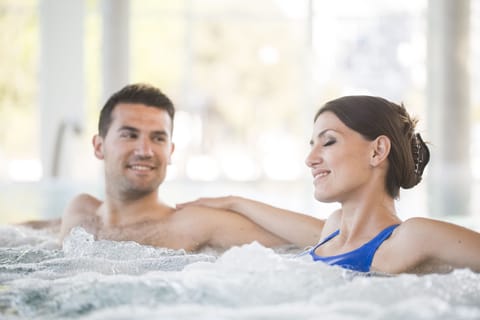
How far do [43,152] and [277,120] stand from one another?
14.1ft

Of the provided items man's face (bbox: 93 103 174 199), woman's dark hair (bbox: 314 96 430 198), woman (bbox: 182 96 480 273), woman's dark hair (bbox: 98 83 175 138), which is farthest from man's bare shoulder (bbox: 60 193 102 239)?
woman's dark hair (bbox: 314 96 430 198)

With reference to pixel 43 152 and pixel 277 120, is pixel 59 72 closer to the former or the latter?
pixel 43 152

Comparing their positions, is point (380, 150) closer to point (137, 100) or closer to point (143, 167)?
point (143, 167)

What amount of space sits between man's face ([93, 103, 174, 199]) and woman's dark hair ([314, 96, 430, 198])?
2.92ft

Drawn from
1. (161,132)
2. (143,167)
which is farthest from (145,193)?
(161,132)

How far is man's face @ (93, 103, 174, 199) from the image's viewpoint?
9.45 ft

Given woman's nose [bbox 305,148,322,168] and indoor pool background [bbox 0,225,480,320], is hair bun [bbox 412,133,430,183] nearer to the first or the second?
woman's nose [bbox 305,148,322,168]

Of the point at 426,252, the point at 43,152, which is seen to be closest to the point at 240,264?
the point at 426,252

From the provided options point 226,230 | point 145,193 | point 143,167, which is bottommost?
point 226,230

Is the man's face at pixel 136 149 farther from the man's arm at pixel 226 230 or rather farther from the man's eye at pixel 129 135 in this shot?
the man's arm at pixel 226 230

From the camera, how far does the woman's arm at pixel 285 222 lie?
2.75m

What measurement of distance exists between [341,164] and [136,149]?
98 cm

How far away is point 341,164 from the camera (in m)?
2.17

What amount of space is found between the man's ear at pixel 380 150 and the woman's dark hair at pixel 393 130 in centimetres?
2
